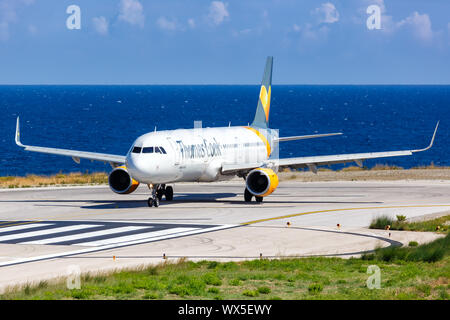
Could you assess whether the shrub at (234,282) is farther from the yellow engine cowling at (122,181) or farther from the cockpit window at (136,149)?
the yellow engine cowling at (122,181)

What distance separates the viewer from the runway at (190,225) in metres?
28.9

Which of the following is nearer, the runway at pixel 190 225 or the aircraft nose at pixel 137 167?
the runway at pixel 190 225

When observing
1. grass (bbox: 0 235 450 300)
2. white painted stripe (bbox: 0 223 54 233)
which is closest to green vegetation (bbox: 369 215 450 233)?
grass (bbox: 0 235 450 300)

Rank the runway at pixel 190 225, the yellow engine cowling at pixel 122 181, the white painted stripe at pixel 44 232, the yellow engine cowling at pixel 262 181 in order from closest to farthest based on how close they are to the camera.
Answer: the runway at pixel 190 225 < the white painted stripe at pixel 44 232 < the yellow engine cowling at pixel 262 181 < the yellow engine cowling at pixel 122 181

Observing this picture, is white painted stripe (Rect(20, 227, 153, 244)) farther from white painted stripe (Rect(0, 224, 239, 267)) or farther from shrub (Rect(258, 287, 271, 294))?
shrub (Rect(258, 287, 271, 294))

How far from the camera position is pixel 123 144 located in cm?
14912

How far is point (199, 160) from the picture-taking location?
45656 millimetres

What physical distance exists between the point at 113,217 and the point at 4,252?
1082cm

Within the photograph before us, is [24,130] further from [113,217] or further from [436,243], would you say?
[436,243]

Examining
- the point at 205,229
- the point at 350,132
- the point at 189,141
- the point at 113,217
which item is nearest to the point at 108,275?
the point at 205,229

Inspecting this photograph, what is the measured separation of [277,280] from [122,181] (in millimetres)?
24400

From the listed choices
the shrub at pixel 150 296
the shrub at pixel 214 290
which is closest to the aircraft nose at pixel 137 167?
the shrub at pixel 214 290

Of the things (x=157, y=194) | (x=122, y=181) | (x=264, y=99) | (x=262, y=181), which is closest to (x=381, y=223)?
(x=262, y=181)

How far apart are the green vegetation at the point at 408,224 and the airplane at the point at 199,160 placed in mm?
7406
